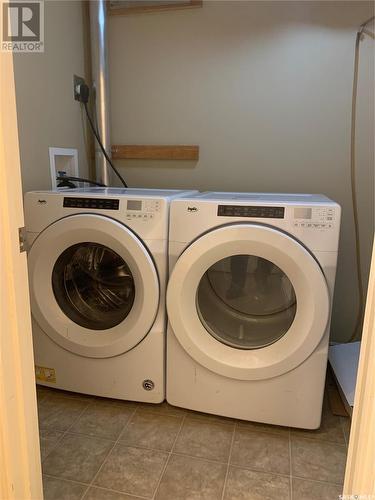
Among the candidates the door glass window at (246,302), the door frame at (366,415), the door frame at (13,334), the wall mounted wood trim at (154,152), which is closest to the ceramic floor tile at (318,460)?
the door glass window at (246,302)

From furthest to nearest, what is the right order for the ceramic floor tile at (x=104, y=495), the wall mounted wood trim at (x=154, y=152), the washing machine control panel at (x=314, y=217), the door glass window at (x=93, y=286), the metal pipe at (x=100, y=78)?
the wall mounted wood trim at (x=154, y=152) < the metal pipe at (x=100, y=78) < the door glass window at (x=93, y=286) < the washing machine control panel at (x=314, y=217) < the ceramic floor tile at (x=104, y=495)

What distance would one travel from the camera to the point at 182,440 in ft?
4.64

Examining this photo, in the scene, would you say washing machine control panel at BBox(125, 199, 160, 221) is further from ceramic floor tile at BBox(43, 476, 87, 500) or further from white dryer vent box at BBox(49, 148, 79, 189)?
ceramic floor tile at BBox(43, 476, 87, 500)

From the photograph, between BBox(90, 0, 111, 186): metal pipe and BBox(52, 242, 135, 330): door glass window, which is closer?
BBox(52, 242, 135, 330): door glass window

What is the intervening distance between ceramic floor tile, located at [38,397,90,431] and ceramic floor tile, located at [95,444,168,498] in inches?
10.5

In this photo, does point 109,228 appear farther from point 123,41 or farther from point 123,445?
point 123,41

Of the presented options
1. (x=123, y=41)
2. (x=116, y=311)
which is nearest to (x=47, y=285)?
(x=116, y=311)

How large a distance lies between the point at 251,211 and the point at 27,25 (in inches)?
51.8

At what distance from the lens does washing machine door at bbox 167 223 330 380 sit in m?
1.29

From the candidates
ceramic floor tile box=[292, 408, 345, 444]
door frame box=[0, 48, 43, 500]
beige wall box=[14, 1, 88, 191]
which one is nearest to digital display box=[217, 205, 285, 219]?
door frame box=[0, 48, 43, 500]

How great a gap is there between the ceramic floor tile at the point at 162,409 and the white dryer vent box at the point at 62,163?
3.75 ft

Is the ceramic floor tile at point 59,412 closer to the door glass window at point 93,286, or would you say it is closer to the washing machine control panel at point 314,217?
the door glass window at point 93,286

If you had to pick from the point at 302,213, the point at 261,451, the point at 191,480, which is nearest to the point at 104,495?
the point at 191,480

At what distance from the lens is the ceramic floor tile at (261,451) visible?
1296mm
